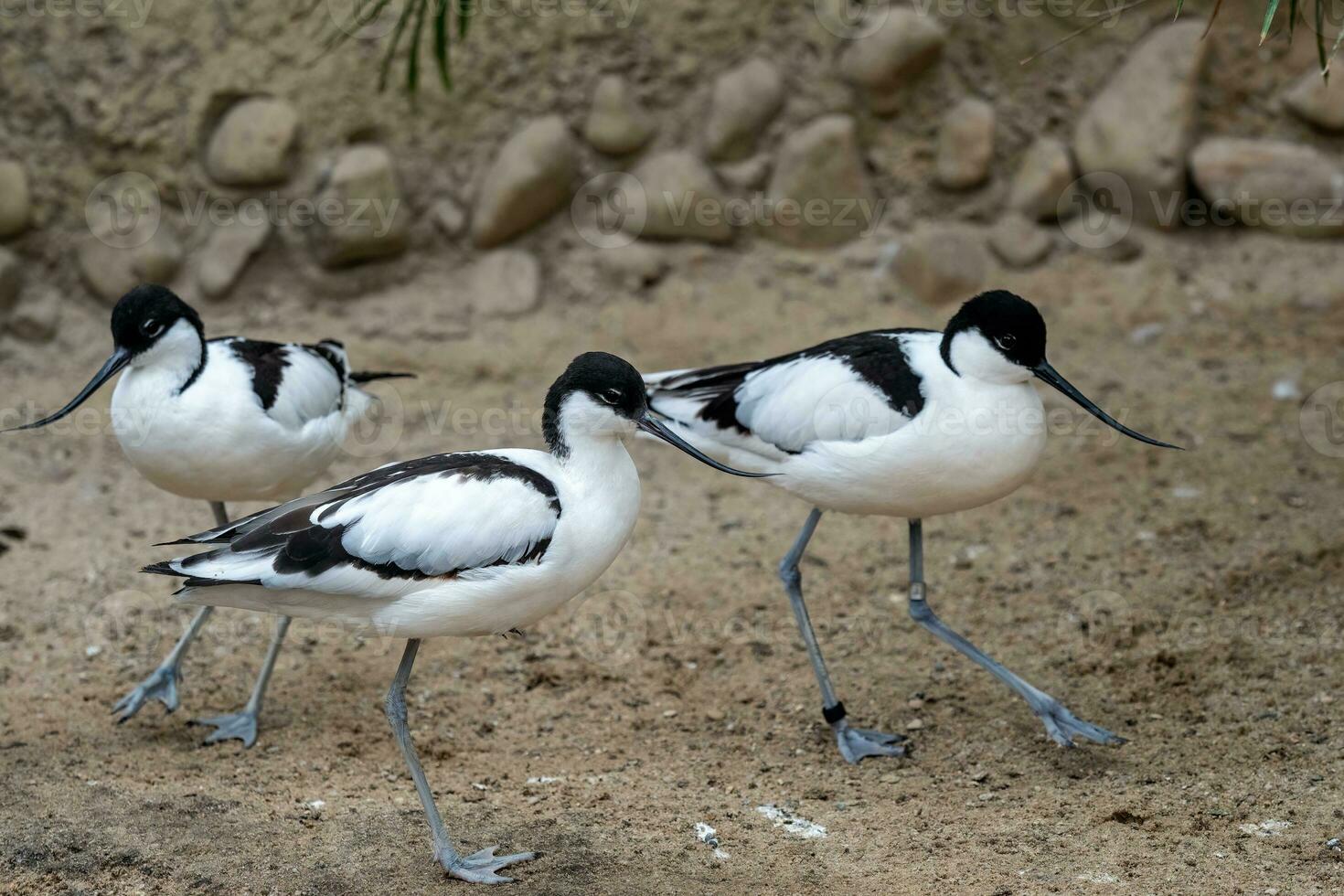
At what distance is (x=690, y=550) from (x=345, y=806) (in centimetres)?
200

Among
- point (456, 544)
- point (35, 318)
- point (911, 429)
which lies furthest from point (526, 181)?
point (456, 544)

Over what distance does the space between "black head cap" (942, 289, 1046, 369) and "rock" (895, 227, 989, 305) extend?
9.15 feet

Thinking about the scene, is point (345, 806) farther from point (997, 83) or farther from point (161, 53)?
point (997, 83)

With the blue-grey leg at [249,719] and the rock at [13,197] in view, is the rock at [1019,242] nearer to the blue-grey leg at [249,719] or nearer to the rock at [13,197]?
the blue-grey leg at [249,719]

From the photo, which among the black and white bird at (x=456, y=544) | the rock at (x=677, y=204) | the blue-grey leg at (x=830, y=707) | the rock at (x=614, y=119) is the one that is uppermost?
the rock at (x=614, y=119)

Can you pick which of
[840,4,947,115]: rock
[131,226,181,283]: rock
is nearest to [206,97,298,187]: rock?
[131,226,181,283]: rock

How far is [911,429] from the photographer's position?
397cm

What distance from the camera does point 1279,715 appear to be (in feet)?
13.5

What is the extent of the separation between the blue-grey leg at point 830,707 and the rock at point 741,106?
3.09m

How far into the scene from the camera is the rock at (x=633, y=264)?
6.91m

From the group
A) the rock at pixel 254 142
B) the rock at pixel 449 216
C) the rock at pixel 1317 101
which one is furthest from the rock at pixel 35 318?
the rock at pixel 1317 101

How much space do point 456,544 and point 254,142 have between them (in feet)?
12.9

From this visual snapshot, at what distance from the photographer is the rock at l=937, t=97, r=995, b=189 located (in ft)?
22.8

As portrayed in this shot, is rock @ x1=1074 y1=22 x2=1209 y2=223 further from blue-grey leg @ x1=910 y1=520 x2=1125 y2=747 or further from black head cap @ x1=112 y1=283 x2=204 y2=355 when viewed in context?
black head cap @ x1=112 y1=283 x2=204 y2=355
